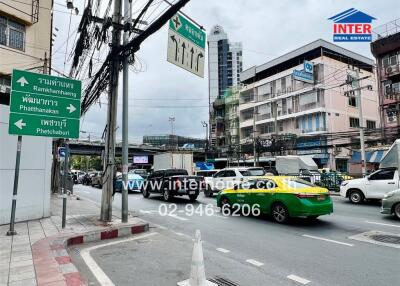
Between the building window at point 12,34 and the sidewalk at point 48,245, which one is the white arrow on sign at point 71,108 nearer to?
the sidewalk at point 48,245

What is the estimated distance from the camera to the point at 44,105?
8.31 metres

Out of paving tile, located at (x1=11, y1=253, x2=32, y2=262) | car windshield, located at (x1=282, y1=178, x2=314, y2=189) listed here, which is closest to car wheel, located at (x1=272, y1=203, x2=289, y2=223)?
car windshield, located at (x1=282, y1=178, x2=314, y2=189)

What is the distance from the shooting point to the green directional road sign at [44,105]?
7863 mm

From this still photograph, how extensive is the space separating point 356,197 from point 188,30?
1161cm

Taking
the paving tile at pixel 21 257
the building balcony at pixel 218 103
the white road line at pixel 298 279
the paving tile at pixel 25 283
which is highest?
the building balcony at pixel 218 103

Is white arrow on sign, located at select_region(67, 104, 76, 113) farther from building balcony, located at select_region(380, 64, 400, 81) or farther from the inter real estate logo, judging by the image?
building balcony, located at select_region(380, 64, 400, 81)

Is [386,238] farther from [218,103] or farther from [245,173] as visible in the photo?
[218,103]

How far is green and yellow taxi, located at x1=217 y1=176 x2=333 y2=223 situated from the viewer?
9.47 meters

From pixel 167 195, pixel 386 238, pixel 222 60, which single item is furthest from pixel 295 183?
pixel 222 60

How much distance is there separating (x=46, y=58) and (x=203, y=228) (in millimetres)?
11724

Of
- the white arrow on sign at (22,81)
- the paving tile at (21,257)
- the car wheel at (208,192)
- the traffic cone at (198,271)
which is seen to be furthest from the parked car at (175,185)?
the traffic cone at (198,271)

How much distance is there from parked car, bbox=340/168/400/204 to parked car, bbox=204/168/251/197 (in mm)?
5172

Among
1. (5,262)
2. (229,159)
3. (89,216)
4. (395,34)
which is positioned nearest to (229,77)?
(229,159)

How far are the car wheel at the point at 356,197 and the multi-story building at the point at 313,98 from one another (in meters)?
21.8
